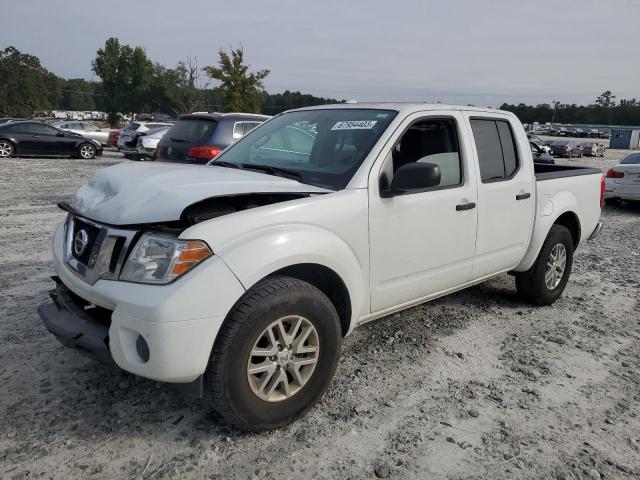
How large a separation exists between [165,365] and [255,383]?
20.4 inches

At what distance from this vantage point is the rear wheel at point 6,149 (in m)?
18.2

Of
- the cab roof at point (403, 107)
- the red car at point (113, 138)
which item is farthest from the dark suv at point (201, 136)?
the red car at point (113, 138)

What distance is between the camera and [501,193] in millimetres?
4219

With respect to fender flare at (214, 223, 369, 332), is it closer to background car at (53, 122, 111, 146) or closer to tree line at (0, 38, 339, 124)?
background car at (53, 122, 111, 146)

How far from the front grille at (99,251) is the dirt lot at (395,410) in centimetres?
84

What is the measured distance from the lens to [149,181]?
117 inches

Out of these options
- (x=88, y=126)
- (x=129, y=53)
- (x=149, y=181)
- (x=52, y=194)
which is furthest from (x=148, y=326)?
(x=129, y=53)

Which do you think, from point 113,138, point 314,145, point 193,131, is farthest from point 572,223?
point 113,138

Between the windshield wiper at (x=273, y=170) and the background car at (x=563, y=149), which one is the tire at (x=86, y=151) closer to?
the windshield wiper at (x=273, y=170)

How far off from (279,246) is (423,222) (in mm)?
1220

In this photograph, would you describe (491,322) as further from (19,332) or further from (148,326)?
(19,332)

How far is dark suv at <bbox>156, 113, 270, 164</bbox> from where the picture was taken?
28.2 feet

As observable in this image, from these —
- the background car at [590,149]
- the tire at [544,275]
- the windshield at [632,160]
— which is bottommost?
the background car at [590,149]

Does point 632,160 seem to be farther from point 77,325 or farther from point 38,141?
point 38,141
